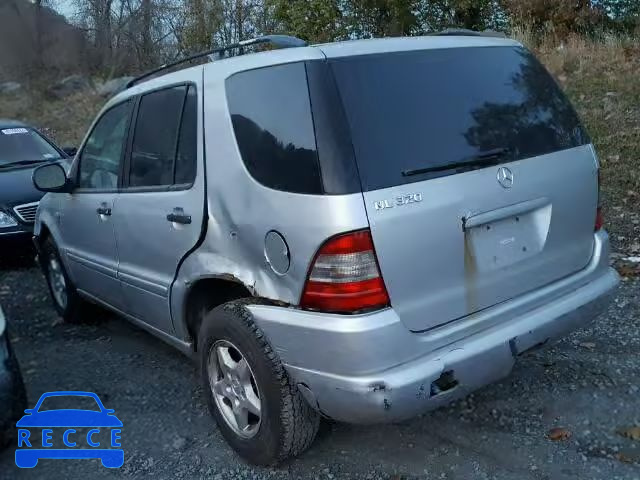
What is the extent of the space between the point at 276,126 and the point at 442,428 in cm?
174

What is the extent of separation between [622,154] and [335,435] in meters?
5.64

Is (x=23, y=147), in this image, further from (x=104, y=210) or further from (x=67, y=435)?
(x=67, y=435)

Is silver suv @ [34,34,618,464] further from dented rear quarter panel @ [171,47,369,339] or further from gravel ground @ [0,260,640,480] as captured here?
gravel ground @ [0,260,640,480]

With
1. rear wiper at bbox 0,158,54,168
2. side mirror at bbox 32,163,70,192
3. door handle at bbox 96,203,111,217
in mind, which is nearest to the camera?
door handle at bbox 96,203,111,217

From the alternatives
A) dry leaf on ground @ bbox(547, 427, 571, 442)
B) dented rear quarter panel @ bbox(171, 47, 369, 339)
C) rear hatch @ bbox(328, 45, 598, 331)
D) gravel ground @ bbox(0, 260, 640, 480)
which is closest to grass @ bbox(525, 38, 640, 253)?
gravel ground @ bbox(0, 260, 640, 480)

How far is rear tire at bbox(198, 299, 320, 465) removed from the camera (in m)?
2.78

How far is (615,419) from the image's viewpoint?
3.26 metres

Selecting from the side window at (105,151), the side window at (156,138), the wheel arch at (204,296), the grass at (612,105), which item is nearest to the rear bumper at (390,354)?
the wheel arch at (204,296)

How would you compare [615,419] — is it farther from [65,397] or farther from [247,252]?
[65,397]

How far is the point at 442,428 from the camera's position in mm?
3314

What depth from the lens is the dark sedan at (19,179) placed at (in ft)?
22.3

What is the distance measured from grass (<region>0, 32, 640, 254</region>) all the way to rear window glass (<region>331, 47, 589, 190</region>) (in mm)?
3096

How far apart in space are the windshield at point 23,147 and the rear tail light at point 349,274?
6.59m

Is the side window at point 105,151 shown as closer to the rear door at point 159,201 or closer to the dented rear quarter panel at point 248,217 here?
the rear door at point 159,201
